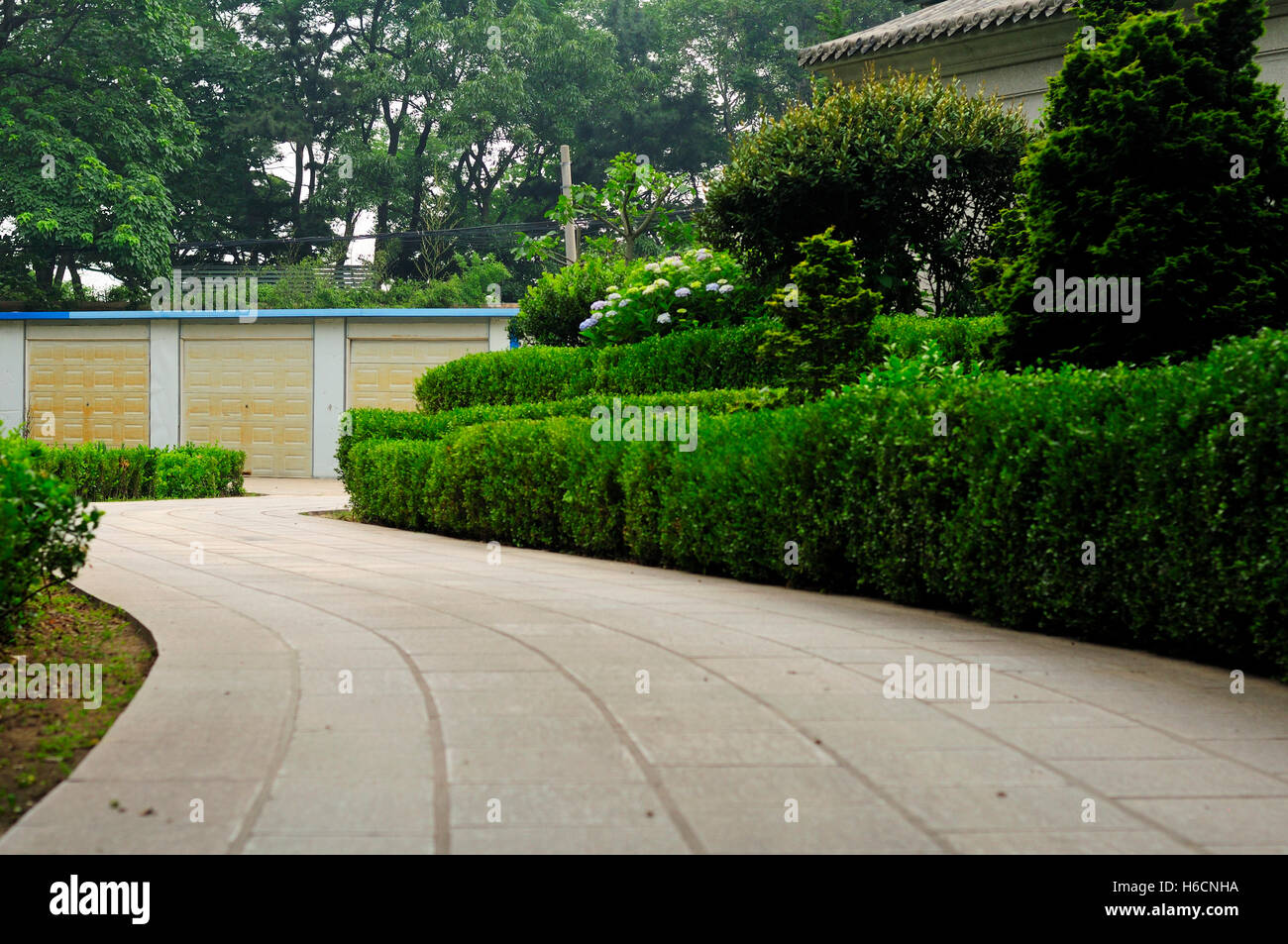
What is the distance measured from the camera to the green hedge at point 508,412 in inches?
441

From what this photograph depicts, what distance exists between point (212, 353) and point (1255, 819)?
2779 centimetres

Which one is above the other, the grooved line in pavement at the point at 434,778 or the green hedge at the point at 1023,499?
the green hedge at the point at 1023,499

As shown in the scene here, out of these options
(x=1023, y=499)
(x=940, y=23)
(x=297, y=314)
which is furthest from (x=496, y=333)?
(x=1023, y=499)

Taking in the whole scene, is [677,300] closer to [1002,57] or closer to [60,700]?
[1002,57]

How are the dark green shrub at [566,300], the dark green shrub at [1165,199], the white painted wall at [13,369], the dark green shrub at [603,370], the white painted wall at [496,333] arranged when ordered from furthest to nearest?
1. the white painted wall at [13,369]
2. the white painted wall at [496,333]
3. the dark green shrub at [566,300]
4. the dark green shrub at [603,370]
5. the dark green shrub at [1165,199]

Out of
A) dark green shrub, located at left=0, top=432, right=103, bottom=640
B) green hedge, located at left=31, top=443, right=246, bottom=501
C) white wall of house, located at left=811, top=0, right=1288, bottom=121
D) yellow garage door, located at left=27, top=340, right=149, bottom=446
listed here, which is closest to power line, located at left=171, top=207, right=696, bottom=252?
yellow garage door, located at left=27, top=340, right=149, bottom=446

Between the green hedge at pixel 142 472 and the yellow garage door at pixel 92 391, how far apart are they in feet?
24.2

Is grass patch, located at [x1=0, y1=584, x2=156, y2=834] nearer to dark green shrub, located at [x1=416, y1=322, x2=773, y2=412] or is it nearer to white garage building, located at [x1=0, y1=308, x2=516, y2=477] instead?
dark green shrub, located at [x1=416, y1=322, x2=773, y2=412]

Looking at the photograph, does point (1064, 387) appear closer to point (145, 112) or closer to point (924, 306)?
point (924, 306)

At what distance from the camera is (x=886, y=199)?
1427cm

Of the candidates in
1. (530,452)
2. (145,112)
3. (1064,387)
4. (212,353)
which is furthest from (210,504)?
(145,112)

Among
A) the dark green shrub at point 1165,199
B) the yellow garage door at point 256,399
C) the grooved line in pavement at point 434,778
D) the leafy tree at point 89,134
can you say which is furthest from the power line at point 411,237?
the grooved line in pavement at point 434,778

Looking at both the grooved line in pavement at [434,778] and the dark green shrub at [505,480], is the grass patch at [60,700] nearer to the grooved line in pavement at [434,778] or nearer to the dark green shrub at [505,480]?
the grooved line in pavement at [434,778]
